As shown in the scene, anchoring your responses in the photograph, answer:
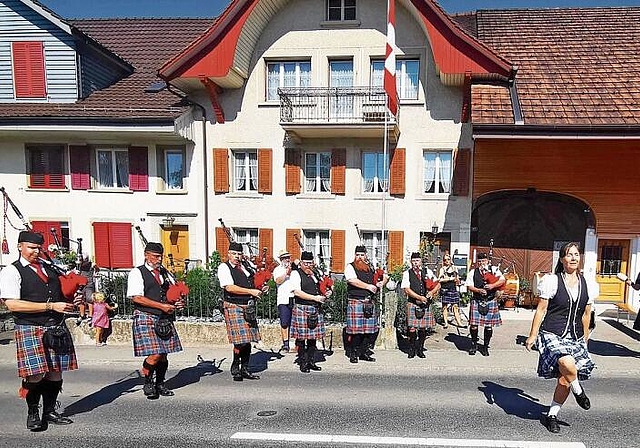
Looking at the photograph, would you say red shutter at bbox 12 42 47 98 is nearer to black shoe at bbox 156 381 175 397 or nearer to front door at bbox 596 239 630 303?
black shoe at bbox 156 381 175 397

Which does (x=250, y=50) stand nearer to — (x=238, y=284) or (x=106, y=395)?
(x=238, y=284)

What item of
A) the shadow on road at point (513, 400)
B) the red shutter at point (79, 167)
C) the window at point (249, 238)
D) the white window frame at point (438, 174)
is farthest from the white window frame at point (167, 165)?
the shadow on road at point (513, 400)

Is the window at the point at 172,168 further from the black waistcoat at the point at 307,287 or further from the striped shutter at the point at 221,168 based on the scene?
the black waistcoat at the point at 307,287

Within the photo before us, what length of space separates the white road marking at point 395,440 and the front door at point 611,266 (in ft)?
33.3

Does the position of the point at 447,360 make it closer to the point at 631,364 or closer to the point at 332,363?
the point at 332,363

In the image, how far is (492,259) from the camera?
13.1 m

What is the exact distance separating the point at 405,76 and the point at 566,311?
10.5 m

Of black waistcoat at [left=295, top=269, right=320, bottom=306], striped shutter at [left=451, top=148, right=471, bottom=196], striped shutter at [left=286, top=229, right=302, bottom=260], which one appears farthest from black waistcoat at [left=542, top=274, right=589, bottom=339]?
striped shutter at [left=286, top=229, right=302, bottom=260]

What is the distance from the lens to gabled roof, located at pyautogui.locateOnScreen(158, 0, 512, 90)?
1238 centimetres

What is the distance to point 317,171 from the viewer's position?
1437 centimetres

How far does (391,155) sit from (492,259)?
14.3 ft

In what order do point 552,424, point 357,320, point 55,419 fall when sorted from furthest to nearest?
point 357,320
point 55,419
point 552,424

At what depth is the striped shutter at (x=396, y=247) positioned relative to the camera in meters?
13.9

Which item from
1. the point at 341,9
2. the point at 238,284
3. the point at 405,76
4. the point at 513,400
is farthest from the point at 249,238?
the point at 513,400
